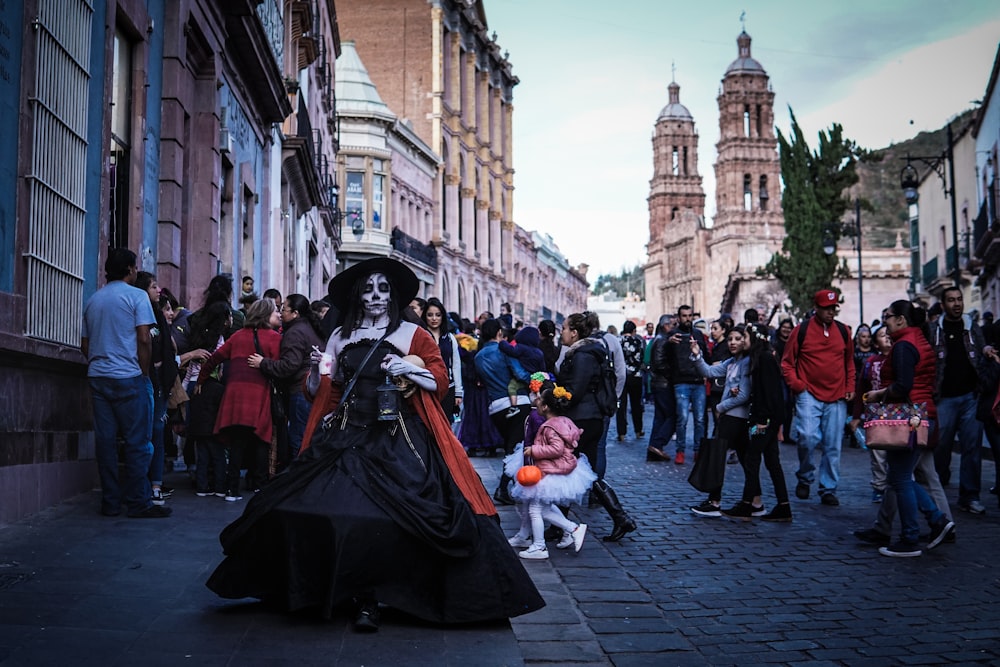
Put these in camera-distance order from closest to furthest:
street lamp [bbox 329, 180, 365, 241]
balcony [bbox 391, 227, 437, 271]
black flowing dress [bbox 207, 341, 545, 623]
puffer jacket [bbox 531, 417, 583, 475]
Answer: black flowing dress [bbox 207, 341, 545, 623] → puffer jacket [bbox 531, 417, 583, 475] → street lamp [bbox 329, 180, 365, 241] → balcony [bbox 391, 227, 437, 271]

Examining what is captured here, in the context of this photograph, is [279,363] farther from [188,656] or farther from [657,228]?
[657,228]

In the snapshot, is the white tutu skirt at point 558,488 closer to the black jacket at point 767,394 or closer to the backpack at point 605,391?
the backpack at point 605,391

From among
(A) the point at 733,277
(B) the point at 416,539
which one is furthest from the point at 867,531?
(A) the point at 733,277

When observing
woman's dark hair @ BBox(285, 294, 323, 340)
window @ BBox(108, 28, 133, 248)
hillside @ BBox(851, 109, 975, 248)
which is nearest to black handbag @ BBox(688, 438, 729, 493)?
woman's dark hair @ BBox(285, 294, 323, 340)

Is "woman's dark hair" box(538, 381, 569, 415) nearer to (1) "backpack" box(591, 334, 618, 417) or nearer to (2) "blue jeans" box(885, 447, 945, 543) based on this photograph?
(1) "backpack" box(591, 334, 618, 417)

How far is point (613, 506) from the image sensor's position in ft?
26.6

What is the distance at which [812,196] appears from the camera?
50875 millimetres

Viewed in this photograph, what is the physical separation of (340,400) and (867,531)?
449 centimetres

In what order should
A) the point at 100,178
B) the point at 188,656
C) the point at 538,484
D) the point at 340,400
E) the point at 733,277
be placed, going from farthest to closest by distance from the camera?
the point at 733,277 → the point at 100,178 → the point at 538,484 → the point at 340,400 → the point at 188,656

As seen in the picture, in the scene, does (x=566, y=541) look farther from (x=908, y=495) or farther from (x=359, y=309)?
(x=359, y=309)

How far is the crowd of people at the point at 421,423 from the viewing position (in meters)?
5.05

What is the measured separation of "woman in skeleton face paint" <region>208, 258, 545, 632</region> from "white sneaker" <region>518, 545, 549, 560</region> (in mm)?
1881

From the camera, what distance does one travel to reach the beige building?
52.6 meters

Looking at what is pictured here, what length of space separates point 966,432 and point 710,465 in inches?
103
